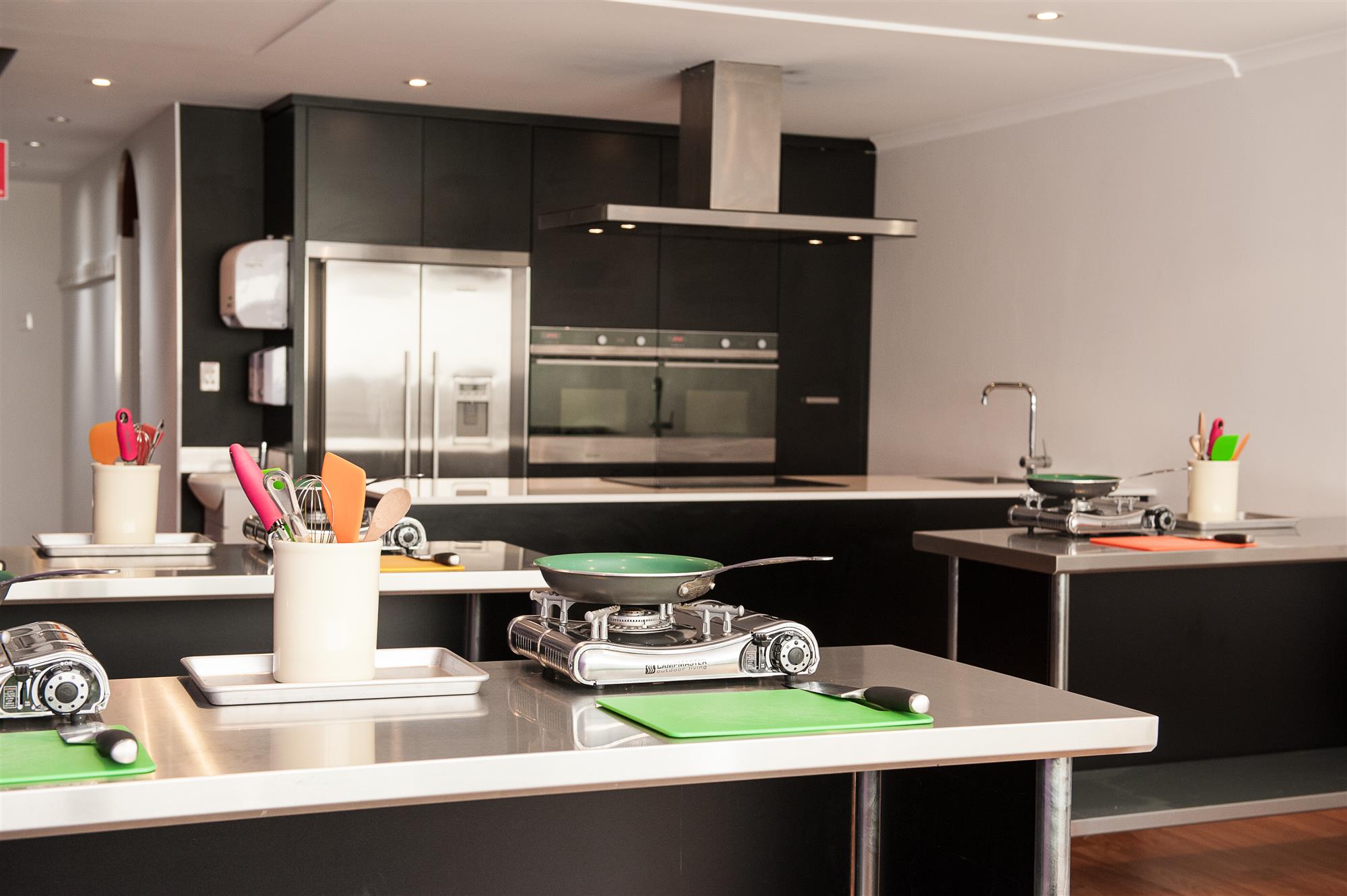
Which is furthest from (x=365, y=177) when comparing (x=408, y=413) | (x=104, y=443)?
(x=104, y=443)

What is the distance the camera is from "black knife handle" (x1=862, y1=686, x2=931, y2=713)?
1343 millimetres

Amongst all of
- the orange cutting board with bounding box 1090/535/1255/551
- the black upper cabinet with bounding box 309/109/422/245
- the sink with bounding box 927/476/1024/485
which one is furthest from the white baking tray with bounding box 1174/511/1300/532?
the black upper cabinet with bounding box 309/109/422/245

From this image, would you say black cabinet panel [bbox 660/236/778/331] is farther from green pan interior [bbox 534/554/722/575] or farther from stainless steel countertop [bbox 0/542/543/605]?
green pan interior [bbox 534/554/722/575]

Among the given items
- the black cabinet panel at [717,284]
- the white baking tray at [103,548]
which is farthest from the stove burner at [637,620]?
the black cabinet panel at [717,284]

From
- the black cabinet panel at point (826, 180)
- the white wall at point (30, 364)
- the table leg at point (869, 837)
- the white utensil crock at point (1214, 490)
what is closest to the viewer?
the table leg at point (869, 837)

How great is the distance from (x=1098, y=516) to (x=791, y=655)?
6.57 ft

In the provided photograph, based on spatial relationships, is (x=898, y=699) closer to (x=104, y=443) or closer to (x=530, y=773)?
(x=530, y=773)

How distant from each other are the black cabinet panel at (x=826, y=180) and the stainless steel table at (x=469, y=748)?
498 cm

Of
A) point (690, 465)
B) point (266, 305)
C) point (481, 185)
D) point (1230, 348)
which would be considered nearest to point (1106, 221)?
point (1230, 348)

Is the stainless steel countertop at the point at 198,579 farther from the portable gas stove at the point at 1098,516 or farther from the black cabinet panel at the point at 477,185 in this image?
the black cabinet panel at the point at 477,185

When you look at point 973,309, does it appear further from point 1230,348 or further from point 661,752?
point 661,752

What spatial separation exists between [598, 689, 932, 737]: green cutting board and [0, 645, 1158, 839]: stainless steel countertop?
1cm

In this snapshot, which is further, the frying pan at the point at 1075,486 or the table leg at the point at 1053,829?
the frying pan at the point at 1075,486

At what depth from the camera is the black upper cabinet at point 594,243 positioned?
5883 millimetres
